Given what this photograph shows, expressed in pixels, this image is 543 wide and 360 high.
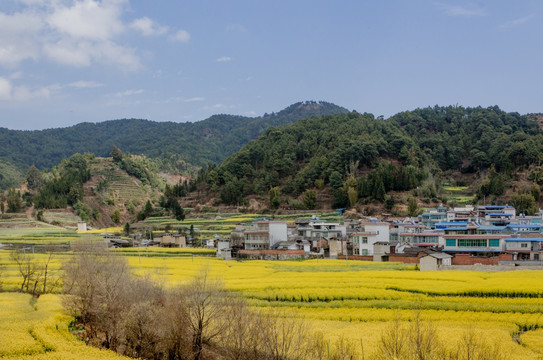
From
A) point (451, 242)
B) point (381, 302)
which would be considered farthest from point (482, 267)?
point (381, 302)

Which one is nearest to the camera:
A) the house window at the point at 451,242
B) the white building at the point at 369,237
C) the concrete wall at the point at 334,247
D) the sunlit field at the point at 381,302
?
the sunlit field at the point at 381,302

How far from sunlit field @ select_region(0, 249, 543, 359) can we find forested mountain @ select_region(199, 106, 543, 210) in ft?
136

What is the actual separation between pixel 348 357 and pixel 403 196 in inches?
2396

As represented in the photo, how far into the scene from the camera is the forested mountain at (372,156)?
258ft

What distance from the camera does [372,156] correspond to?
8775 cm

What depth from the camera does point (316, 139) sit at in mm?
100375

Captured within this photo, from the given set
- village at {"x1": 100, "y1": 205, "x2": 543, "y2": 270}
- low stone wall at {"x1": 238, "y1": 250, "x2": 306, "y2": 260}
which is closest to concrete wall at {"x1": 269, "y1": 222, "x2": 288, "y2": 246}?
village at {"x1": 100, "y1": 205, "x2": 543, "y2": 270}

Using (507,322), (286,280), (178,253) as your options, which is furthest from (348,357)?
(178,253)

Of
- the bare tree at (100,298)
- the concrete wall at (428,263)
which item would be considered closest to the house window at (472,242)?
the concrete wall at (428,263)

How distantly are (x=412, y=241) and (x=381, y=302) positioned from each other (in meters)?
23.8

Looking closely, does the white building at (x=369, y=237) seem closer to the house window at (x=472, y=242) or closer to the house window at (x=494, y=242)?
the house window at (x=472, y=242)

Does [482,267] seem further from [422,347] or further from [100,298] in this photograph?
[100,298]

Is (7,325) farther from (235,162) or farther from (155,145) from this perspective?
(155,145)

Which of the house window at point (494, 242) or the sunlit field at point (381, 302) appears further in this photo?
the house window at point (494, 242)
